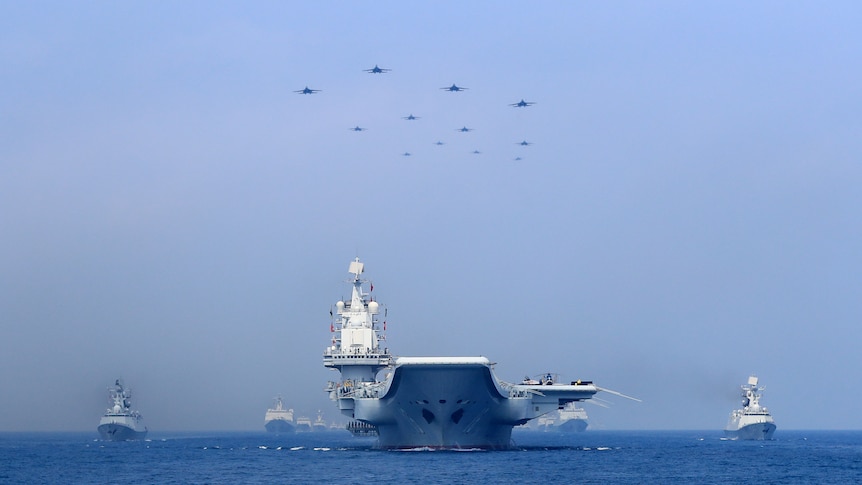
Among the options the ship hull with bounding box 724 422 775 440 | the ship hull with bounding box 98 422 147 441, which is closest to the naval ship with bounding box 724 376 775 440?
the ship hull with bounding box 724 422 775 440

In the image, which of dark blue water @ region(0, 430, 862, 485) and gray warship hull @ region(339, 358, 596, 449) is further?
gray warship hull @ region(339, 358, 596, 449)

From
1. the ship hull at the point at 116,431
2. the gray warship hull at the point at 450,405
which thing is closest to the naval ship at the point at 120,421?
the ship hull at the point at 116,431

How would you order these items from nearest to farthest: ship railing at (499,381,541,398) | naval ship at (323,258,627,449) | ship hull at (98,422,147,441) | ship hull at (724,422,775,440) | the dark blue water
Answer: the dark blue water
naval ship at (323,258,627,449)
ship railing at (499,381,541,398)
ship hull at (724,422,775,440)
ship hull at (98,422,147,441)

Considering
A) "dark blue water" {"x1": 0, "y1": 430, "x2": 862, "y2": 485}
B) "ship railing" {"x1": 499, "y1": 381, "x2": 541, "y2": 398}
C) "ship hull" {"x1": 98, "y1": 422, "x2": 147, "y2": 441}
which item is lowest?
"dark blue water" {"x1": 0, "y1": 430, "x2": 862, "y2": 485}

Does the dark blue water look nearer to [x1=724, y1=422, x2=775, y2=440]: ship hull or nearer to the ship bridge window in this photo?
the ship bridge window

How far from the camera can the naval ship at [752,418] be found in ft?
413

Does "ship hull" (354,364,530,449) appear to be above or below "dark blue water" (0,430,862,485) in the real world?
above

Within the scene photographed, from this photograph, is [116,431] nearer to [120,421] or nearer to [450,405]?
[120,421]

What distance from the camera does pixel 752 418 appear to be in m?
126

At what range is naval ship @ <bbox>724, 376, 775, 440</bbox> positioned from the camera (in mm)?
125875

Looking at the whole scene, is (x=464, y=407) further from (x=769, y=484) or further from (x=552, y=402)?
(x=769, y=484)

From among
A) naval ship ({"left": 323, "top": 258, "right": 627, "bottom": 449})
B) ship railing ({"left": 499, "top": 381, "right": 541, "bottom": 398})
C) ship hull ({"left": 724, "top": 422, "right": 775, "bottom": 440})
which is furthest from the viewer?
ship hull ({"left": 724, "top": 422, "right": 775, "bottom": 440})

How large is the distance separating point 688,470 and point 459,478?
17233 mm

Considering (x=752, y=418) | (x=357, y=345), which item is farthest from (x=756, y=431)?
(x=357, y=345)
